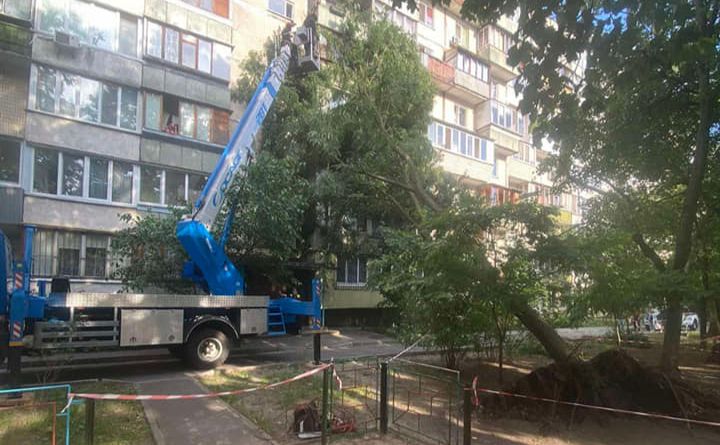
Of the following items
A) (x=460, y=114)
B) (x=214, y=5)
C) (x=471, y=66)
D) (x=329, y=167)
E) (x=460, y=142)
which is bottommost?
(x=329, y=167)

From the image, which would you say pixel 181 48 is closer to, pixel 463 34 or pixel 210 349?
pixel 210 349

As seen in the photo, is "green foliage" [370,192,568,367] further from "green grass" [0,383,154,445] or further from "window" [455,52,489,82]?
"window" [455,52,489,82]

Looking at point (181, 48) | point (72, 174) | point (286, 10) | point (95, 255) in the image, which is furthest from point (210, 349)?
point (286, 10)

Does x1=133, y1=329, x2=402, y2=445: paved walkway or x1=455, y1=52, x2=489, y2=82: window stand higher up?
x1=455, y1=52, x2=489, y2=82: window

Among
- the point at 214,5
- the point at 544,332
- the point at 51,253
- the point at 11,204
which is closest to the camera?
the point at 544,332

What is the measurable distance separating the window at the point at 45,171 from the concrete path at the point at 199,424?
11.3m

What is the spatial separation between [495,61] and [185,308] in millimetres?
26728

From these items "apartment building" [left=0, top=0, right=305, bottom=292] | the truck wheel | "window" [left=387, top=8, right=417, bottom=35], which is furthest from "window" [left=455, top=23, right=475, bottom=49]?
the truck wheel

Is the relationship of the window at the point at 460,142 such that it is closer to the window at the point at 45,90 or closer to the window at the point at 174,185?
the window at the point at 174,185

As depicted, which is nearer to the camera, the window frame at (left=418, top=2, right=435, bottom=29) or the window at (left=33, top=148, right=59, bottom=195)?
the window at (left=33, top=148, right=59, bottom=195)

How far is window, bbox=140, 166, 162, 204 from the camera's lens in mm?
18688

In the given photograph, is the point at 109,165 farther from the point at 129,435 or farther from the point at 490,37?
the point at 490,37

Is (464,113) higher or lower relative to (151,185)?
higher

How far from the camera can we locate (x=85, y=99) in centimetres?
1756
